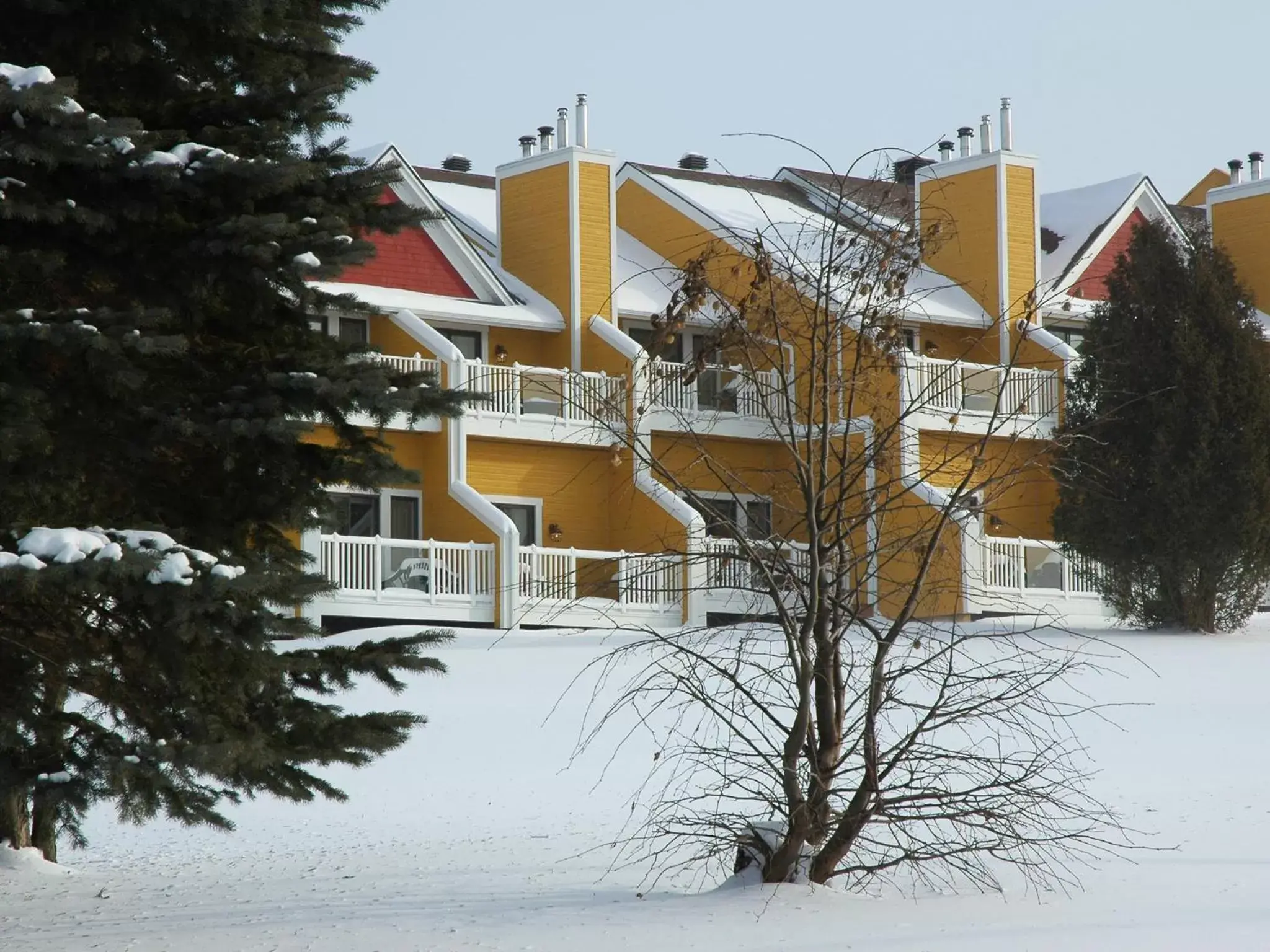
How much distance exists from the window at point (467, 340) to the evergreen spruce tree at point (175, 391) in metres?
20.7

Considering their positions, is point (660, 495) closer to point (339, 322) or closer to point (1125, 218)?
point (339, 322)

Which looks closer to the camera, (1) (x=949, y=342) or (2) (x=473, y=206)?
(1) (x=949, y=342)

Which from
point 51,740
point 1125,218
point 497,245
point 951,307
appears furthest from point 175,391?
point 1125,218

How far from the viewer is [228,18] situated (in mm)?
8797

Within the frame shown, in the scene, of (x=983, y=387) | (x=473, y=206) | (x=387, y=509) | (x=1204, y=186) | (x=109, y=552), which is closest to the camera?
(x=109, y=552)

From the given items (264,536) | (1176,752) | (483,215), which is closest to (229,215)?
(264,536)

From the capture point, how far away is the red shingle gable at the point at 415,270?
30.4 m

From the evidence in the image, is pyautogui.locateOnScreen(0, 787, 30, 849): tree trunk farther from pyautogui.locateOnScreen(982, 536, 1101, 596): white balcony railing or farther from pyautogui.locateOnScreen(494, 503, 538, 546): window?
pyautogui.locateOnScreen(494, 503, 538, 546): window

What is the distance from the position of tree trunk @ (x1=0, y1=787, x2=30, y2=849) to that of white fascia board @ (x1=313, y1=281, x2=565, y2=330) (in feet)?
59.5

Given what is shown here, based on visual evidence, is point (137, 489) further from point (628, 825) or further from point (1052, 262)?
point (1052, 262)

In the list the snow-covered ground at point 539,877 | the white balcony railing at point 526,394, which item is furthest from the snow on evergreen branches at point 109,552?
the white balcony railing at point 526,394

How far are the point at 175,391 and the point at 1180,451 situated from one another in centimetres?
1883

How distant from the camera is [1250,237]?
3675 centimetres

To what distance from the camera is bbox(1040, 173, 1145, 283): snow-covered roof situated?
1420 inches
